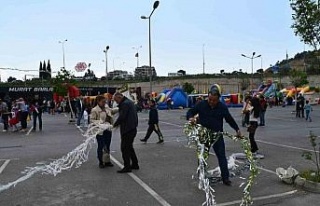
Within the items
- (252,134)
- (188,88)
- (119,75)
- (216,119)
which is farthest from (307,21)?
(119,75)

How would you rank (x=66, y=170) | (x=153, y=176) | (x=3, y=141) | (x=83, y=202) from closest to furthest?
1. (x=83, y=202)
2. (x=153, y=176)
3. (x=66, y=170)
4. (x=3, y=141)

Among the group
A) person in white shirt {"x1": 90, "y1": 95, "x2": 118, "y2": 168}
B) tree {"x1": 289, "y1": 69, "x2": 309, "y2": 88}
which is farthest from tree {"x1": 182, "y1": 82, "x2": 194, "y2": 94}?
person in white shirt {"x1": 90, "y1": 95, "x2": 118, "y2": 168}

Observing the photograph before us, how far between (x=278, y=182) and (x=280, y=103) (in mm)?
48198

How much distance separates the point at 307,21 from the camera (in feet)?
26.6

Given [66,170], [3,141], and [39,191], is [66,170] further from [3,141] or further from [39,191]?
[3,141]

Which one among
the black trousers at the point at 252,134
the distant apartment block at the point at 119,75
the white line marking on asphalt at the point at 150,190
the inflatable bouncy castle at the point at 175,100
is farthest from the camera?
the distant apartment block at the point at 119,75

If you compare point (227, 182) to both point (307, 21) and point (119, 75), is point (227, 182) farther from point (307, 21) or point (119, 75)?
point (119, 75)

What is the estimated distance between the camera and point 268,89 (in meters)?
56.5

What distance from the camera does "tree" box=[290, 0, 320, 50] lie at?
8.00 metres

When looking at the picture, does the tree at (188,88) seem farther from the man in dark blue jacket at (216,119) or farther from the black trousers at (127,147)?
the man in dark blue jacket at (216,119)

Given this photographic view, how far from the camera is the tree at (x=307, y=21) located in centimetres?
800

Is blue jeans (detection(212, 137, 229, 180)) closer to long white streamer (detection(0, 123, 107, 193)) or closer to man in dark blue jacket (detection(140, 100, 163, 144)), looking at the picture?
long white streamer (detection(0, 123, 107, 193))

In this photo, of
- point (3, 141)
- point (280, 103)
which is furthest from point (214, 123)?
point (280, 103)

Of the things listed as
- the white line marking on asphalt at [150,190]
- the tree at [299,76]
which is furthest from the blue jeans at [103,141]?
the tree at [299,76]
